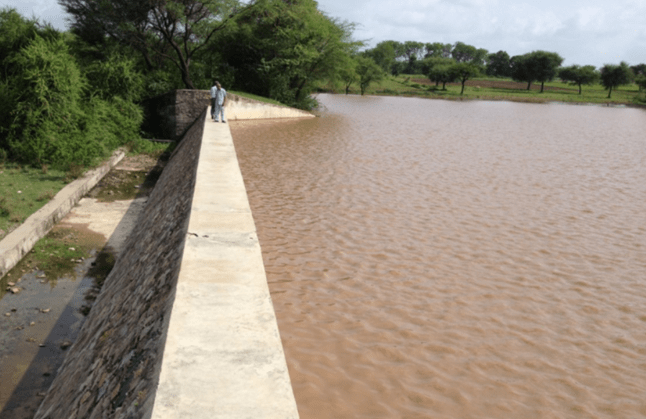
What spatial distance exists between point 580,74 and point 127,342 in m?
101

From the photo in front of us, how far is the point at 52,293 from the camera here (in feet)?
28.6

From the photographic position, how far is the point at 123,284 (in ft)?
23.5

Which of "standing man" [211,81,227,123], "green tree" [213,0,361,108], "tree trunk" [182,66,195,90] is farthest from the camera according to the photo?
"green tree" [213,0,361,108]

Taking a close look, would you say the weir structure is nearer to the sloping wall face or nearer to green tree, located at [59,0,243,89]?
the sloping wall face

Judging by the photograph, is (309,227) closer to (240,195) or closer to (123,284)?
(240,195)

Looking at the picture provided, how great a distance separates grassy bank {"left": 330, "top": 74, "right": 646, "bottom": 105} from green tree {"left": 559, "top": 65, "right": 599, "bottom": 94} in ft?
6.31

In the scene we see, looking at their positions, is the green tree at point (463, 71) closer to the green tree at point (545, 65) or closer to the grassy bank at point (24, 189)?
the green tree at point (545, 65)

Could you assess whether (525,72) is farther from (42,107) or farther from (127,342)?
(127,342)

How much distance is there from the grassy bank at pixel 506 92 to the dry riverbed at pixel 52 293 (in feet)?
181

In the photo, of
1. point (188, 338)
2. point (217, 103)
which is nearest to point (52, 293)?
point (188, 338)

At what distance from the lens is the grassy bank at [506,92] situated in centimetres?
7625

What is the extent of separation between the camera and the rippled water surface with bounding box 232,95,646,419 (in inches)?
202

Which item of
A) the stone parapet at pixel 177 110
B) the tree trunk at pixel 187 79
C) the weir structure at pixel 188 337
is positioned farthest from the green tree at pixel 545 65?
the weir structure at pixel 188 337

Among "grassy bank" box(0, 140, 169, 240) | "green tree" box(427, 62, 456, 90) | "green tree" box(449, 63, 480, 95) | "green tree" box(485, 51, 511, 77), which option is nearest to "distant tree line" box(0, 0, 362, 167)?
"grassy bank" box(0, 140, 169, 240)
